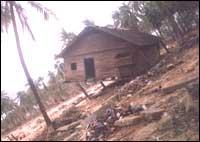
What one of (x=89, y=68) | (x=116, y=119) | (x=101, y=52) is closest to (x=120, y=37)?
(x=101, y=52)

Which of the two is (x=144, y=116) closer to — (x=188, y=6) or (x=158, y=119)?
(x=158, y=119)

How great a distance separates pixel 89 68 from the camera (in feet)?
105

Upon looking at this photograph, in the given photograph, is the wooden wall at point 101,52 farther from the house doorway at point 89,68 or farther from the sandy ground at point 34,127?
the sandy ground at point 34,127

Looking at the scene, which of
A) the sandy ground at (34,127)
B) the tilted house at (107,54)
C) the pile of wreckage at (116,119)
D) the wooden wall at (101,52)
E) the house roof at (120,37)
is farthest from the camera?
the wooden wall at (101,52)

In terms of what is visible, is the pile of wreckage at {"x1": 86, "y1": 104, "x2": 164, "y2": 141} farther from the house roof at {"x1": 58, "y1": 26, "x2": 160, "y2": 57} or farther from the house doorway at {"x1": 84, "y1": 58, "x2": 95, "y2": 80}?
the house doorway at {"x1": 84, "y1": 58, "x2": 95, "y2": 80}

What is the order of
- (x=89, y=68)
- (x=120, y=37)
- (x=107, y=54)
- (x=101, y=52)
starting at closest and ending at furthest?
(x=120, y=37), (x=107, y=54), (x=101, y=52), (x=89, y=68)

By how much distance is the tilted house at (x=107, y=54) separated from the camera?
1117 inches

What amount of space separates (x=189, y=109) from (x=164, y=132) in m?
1.31

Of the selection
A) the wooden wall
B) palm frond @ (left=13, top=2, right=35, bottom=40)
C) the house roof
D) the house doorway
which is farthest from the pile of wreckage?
the house doorway

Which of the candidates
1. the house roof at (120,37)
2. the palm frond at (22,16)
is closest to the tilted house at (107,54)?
the house roof at (120,37)

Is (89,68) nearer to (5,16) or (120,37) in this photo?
(120,37)

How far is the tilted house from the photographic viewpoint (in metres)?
28.4

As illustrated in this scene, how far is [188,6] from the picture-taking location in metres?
42.1

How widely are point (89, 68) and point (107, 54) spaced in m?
3.53
